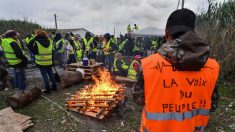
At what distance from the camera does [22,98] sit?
7.09m

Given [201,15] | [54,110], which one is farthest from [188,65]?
[201,15]

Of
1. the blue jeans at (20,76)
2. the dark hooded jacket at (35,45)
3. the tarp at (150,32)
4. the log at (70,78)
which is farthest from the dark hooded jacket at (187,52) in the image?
the tarp at (150,32)

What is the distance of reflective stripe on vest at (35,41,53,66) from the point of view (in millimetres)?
8148

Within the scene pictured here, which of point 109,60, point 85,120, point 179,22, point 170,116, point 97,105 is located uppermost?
point 179,22

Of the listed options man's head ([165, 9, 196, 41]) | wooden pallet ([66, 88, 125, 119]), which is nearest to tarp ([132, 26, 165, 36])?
wooden pallet ([66, 88, 125, 119])

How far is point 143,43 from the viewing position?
24781 mm

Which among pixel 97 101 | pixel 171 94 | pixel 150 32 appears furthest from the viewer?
pixel 150 32

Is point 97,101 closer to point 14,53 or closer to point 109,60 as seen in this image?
point 14,53

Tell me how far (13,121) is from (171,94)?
484 centimetres

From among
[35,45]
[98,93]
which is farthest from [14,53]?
[98,93]

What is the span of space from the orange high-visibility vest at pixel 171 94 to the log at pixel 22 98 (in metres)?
5.55

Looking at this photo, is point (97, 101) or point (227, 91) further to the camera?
point (227, 91)

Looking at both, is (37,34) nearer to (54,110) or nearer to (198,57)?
(54,110)

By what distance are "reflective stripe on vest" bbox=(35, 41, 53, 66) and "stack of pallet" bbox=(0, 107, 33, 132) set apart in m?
2.14
